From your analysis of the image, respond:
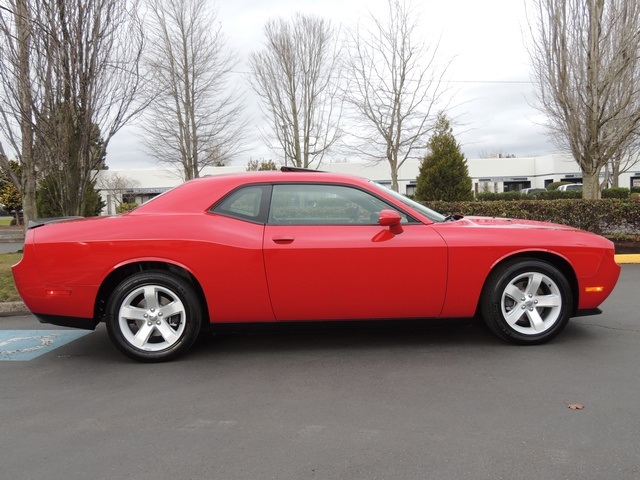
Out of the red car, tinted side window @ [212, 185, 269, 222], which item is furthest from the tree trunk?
tinted side window @ [212, 185, 269, 222]

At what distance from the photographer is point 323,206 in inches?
159

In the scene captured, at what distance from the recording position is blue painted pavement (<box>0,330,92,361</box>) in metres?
4.31

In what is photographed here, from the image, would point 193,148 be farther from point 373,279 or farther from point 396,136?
point 373,279

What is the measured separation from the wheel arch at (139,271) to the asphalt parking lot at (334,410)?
0.49 m

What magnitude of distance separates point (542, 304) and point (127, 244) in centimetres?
350

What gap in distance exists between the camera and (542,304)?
3998 mm

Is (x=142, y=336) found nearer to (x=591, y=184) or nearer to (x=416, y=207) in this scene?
(x=416, y=207)

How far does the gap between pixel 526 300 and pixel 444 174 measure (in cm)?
1151

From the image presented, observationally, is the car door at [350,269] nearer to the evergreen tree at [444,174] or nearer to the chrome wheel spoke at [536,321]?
the chrome wheel spoke at [536,321]

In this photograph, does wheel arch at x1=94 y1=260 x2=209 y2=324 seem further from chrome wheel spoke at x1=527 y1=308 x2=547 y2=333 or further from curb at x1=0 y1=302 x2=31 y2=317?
chrome wheel spoke at x1=527 y1=308 x2=547 y2=333

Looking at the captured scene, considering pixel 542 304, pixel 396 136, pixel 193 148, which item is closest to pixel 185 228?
pixel 542 304

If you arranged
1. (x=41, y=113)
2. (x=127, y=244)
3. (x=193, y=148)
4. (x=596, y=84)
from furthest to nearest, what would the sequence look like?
1. (x=193, y=148)
2. (x=596, y=84)
3. (x=41, y=113)
4. (x=127, y=244)

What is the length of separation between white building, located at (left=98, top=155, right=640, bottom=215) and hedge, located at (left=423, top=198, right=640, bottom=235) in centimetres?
2494

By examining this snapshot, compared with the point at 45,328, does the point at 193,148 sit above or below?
above
